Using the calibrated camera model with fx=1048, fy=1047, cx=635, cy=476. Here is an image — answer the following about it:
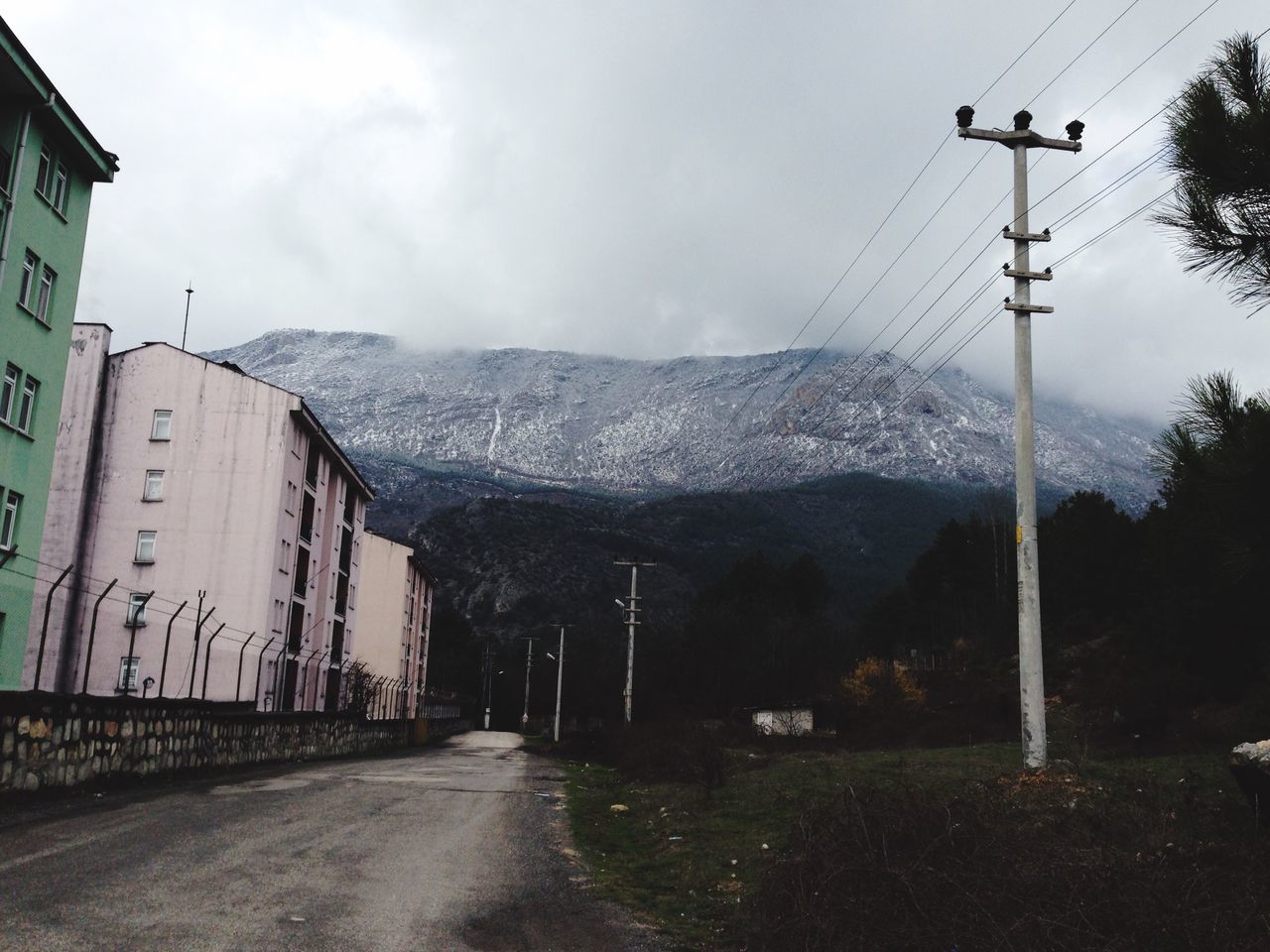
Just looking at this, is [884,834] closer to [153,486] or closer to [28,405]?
[28,405]

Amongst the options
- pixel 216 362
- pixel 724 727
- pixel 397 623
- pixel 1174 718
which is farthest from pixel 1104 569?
pixel 216 362

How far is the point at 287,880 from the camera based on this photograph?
9508 millimetres

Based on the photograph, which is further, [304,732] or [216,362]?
[216,362]

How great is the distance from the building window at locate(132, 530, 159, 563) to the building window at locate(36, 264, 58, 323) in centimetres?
1857

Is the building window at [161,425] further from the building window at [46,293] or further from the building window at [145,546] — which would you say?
the building window at [46,293]

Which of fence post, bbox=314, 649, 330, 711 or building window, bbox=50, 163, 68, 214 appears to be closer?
building window, bbox=50, 163, 68, 214

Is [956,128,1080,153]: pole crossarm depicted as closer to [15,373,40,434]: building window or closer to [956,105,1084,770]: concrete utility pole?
[956,105,1084,770]: concrete utility pole

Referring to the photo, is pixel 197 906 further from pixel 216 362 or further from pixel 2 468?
pixel 216 362

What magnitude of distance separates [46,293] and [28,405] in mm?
2709

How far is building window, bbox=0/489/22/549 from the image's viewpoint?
2303 centimetres

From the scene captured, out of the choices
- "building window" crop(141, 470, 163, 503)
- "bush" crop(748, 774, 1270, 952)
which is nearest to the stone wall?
"bush" crop(748, 774, 1270, 952)

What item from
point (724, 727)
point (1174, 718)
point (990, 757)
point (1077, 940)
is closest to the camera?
point (1077, 940)

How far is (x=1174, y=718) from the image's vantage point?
94.8 feet

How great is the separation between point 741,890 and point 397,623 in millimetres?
70683
